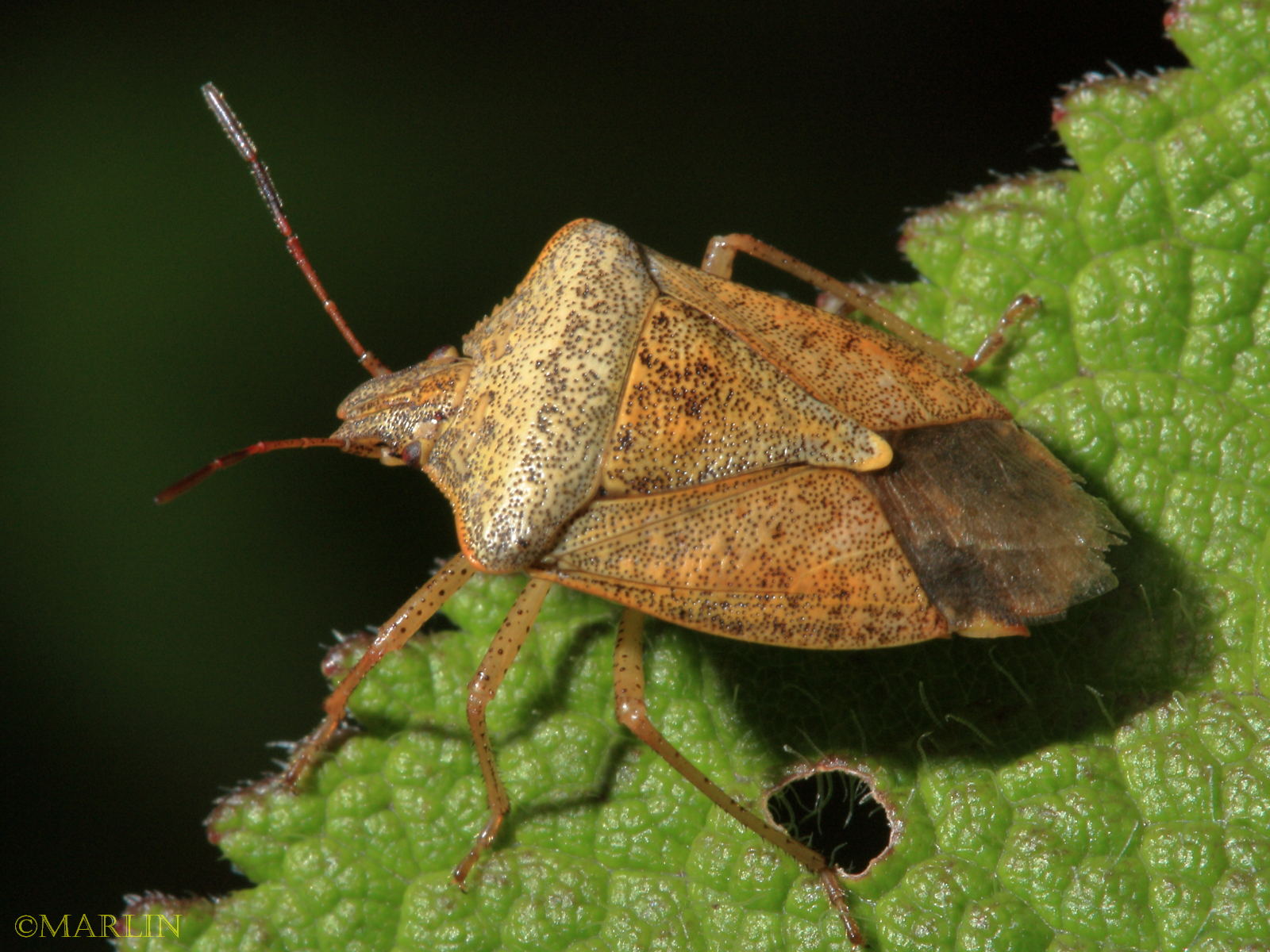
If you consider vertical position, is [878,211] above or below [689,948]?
→ above

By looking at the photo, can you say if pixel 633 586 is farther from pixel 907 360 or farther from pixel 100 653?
pixel 100 653

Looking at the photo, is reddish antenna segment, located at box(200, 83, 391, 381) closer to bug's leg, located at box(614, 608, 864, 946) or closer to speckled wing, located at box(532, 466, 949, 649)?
speckled wing, located at box(532, 466, 949, 649)

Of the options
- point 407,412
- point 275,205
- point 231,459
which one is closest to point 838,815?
point 407,412

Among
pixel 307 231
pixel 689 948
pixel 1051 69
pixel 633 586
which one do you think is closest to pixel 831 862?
pixel 689 948

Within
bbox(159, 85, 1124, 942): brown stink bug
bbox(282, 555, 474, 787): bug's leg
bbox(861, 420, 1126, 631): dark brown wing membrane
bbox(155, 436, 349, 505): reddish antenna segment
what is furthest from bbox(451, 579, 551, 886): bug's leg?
bbox(861, 420, 1126, 631): dark brown wing membrane

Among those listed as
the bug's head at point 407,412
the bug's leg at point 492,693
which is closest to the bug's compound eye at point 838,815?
the bug's leg at point 492,693

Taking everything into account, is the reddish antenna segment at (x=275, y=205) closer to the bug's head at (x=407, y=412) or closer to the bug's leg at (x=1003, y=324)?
the bug's head at (x=407, y=412)
